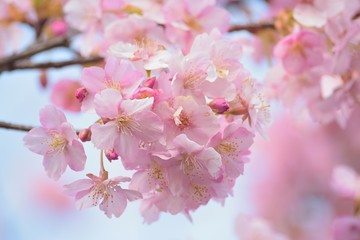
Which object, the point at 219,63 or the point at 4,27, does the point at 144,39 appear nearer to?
the point at 219,63

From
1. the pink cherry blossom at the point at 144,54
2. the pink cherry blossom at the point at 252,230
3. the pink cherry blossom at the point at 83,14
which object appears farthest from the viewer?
the pink cherry blossom at the point at 252,230

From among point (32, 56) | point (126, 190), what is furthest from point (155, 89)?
point (32, 56)

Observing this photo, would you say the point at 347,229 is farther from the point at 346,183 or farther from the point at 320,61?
the point at 320,61

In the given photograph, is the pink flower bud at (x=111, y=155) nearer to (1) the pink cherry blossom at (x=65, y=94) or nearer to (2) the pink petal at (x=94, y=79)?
(2) the pink petal at (x=94, y=79)

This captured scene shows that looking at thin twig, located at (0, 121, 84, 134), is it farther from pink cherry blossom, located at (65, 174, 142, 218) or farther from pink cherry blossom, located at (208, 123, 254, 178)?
pink cherry blossom, located at (208, 123, 254, 178)

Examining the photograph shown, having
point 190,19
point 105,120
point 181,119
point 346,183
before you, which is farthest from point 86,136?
point 346,183

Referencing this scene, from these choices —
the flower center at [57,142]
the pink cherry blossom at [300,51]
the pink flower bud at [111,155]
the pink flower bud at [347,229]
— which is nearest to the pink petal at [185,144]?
the pink flower bud at [111,155]
